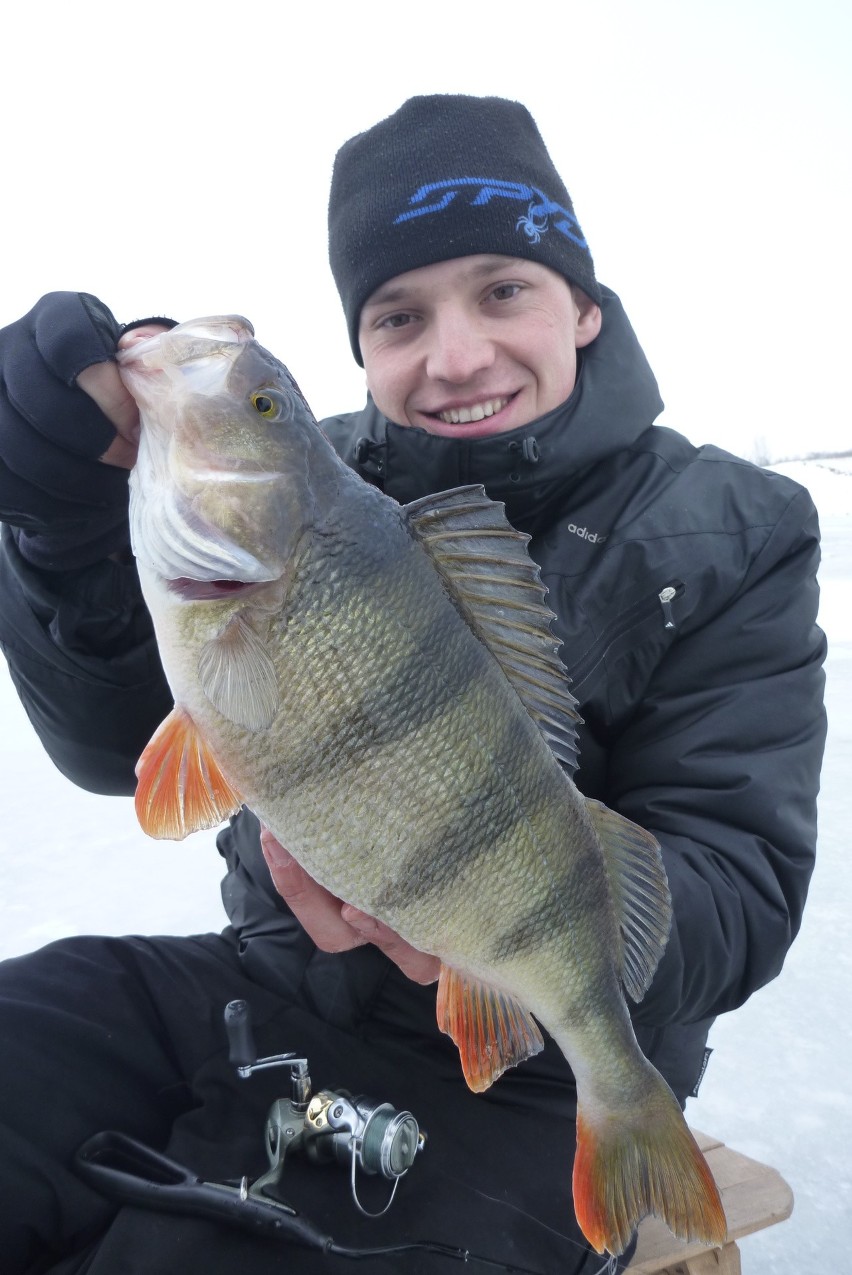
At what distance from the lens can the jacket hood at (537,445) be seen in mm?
1951

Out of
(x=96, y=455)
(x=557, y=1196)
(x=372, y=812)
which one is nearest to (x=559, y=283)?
(x=96, y=455)

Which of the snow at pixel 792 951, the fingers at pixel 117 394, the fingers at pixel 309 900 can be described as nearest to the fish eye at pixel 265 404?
the fingers at pixel 117 394

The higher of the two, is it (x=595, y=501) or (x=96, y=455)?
(x=96, y=455)

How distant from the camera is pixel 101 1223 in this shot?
5.13 ft

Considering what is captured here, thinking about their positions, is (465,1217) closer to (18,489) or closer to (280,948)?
(280,948)

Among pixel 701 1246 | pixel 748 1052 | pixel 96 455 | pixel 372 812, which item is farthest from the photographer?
pixel 748 1052

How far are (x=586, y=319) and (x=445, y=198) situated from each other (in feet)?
1.58

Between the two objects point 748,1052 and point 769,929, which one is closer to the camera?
point 769,929

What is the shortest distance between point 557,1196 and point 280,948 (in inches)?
30.9

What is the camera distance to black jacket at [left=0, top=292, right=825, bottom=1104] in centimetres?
172

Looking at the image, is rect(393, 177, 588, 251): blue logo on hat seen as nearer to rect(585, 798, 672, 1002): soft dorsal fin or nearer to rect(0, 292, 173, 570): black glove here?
rect(0, 292, 173, 570): black glove

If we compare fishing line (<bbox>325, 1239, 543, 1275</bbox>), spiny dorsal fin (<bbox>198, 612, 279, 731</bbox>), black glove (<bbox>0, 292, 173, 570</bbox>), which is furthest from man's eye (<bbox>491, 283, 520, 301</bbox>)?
fishing line (<bbox>325, 1239, 543, 1275</bbox>)

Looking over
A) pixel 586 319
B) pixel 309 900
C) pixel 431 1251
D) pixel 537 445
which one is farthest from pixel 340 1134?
pixel 586 319

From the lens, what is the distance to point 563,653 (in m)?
1.87
